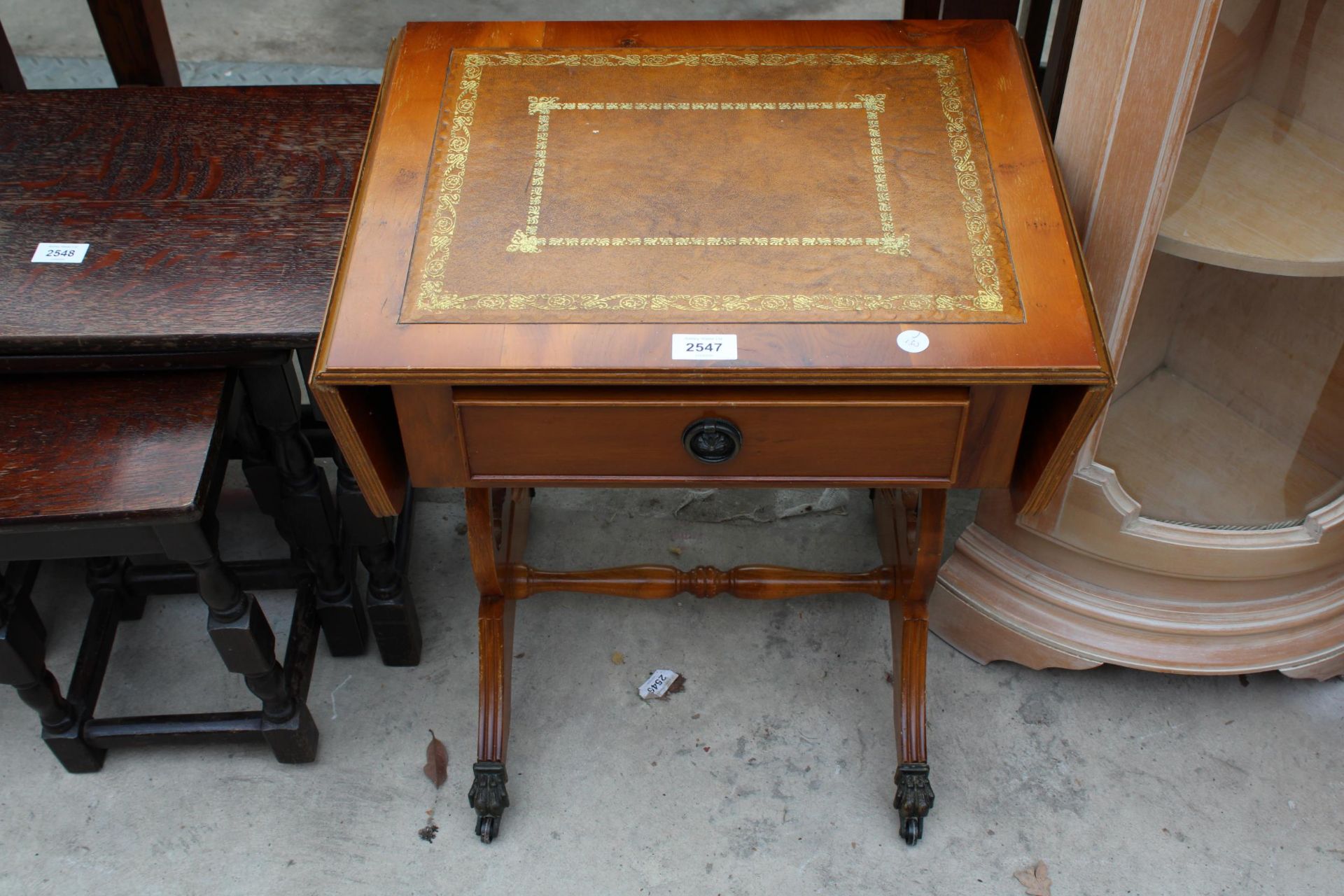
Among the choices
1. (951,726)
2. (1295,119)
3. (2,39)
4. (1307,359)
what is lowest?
(951,726)

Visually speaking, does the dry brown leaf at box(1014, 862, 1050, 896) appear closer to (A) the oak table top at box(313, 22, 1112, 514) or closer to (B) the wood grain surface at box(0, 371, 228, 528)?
(A) the oak table top at box(313, 22, 1112, 514)

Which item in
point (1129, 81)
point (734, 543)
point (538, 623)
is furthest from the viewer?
point (734, 543)

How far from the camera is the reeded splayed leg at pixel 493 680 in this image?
6.31 ft

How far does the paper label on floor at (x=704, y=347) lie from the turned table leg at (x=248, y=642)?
0.74 meters

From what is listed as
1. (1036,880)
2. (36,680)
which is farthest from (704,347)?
(36,680)

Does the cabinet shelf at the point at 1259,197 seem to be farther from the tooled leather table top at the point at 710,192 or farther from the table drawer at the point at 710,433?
the table drawer at the point at 710,433

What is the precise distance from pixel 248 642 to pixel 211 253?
597mm

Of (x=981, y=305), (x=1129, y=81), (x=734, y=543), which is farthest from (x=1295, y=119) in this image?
(x=734, y=543)

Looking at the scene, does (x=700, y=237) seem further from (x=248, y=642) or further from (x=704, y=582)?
(x=248, y=642)

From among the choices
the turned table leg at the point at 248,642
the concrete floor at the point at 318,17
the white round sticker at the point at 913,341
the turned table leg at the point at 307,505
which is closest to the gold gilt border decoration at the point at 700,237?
the white round sticker at the point at 913,341

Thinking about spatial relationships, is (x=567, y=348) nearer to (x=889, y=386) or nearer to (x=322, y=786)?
(x=889, y=386)

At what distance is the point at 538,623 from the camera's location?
229 cm

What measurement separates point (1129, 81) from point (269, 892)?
1.75m

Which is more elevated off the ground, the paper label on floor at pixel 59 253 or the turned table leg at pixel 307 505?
the paper label on floor at pixel 59 253
